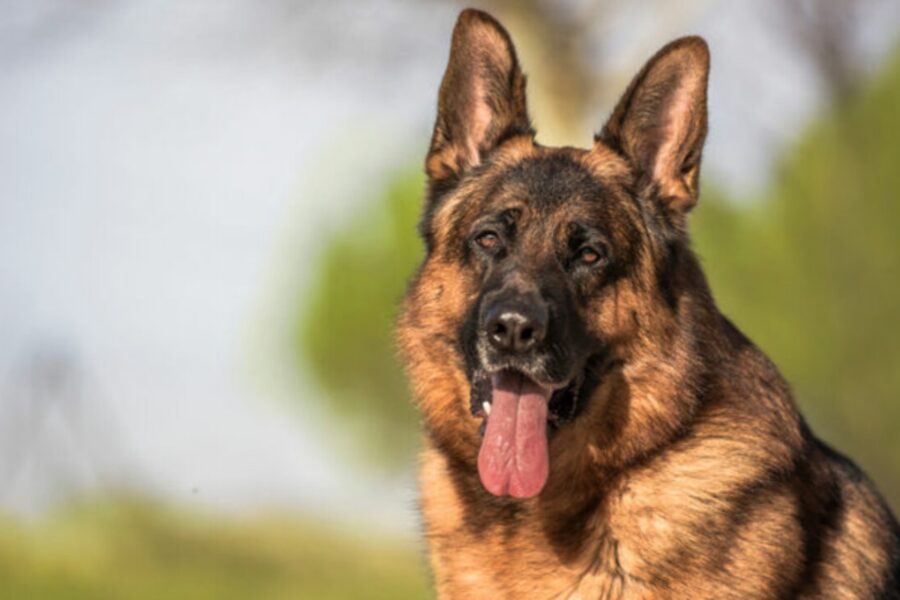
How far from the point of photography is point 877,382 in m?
15.8

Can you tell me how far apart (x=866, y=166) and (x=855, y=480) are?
444 inches

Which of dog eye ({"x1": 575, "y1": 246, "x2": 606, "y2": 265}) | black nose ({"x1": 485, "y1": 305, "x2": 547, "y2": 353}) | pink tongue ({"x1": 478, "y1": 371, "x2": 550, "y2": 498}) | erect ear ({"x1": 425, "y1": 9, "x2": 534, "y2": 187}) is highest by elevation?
erect ear ({"x1": 425, "y1": 9, "x2": 534, "y2": 187})

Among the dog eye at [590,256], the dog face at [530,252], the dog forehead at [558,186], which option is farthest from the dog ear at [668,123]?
the dog eye at [590,256]

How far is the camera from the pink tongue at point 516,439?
5.29 meters

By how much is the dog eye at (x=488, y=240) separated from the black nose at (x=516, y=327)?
477mm

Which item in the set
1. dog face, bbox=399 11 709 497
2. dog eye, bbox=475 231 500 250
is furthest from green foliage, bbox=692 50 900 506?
dog eye, bbox=475 231 500 250

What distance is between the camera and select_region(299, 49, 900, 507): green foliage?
1567cm

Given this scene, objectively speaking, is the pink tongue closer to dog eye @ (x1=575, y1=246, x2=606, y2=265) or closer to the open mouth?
the open mouth

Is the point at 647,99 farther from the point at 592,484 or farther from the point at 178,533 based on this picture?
the point at 178,533

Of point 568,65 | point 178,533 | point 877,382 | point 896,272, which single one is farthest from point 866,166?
point 178,533

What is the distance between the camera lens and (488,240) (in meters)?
5.62

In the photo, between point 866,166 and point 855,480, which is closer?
point 855,480

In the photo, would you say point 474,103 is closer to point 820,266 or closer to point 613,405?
point 613,405

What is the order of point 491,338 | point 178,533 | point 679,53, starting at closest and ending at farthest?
point 491,338 → point 679,53 → point 178,533
